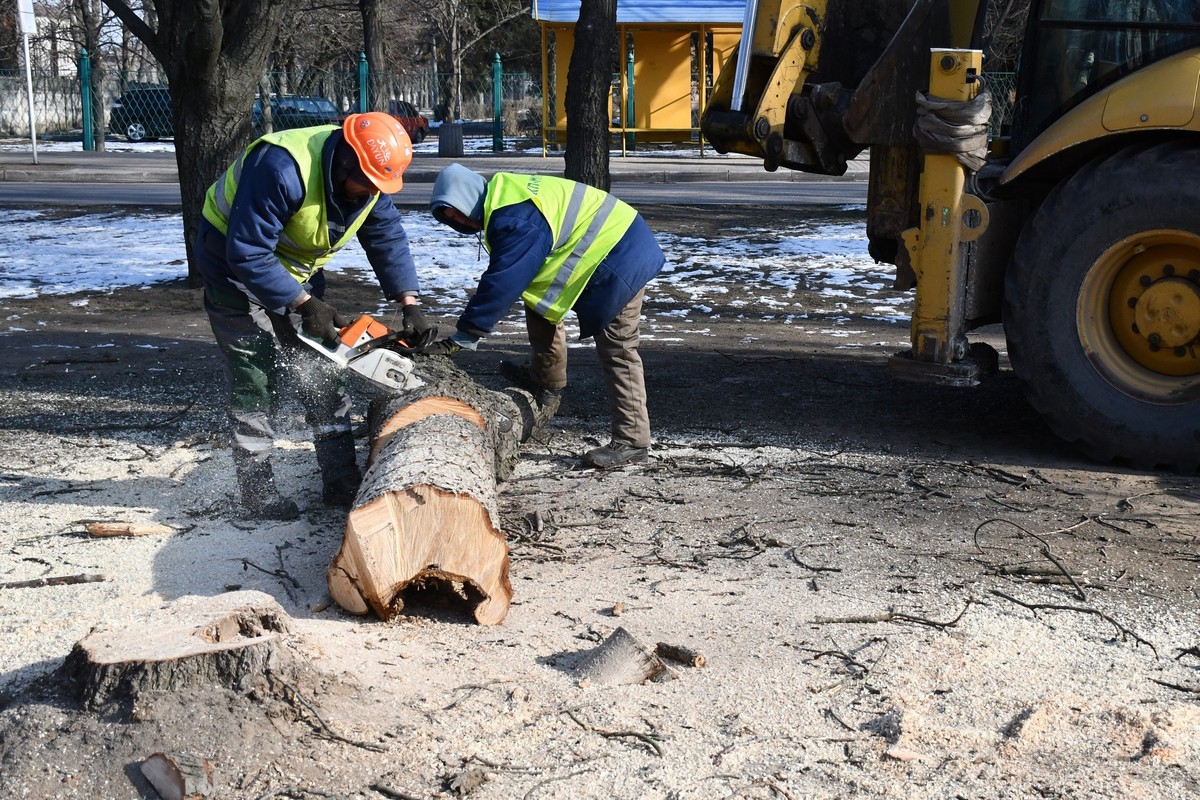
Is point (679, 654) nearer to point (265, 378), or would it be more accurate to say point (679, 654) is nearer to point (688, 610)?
point (688, 610)

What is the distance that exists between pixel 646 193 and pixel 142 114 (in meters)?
16.0

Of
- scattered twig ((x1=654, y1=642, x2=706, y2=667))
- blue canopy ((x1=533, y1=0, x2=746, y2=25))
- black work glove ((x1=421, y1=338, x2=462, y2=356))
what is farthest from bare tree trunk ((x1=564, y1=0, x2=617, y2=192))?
blue canopy ((x1=533, y1=0, x2=746, y2=25))

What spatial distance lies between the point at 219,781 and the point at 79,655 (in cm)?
56

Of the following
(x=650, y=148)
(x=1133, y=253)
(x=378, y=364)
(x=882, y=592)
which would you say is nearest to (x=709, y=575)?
(x=882, y=592)

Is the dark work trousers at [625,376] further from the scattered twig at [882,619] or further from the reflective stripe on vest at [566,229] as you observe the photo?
the scattered twig at [882,619]

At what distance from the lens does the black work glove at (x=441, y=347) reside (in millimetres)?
5098

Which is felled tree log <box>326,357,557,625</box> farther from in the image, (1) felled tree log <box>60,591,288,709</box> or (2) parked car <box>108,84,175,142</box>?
(2) parked car <box>108,84,175,142</box>

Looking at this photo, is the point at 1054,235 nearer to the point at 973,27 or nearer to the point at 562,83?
the point at 973,27

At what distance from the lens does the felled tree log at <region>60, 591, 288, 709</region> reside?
3.05 metres

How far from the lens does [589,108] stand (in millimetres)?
11352

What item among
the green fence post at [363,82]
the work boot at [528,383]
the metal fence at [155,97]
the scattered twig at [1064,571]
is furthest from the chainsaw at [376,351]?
the green fence post at [363,82]

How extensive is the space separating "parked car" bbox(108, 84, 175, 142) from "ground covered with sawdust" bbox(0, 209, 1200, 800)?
22090mm

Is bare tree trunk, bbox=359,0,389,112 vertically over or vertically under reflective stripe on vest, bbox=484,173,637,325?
over

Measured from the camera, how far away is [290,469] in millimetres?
5598
